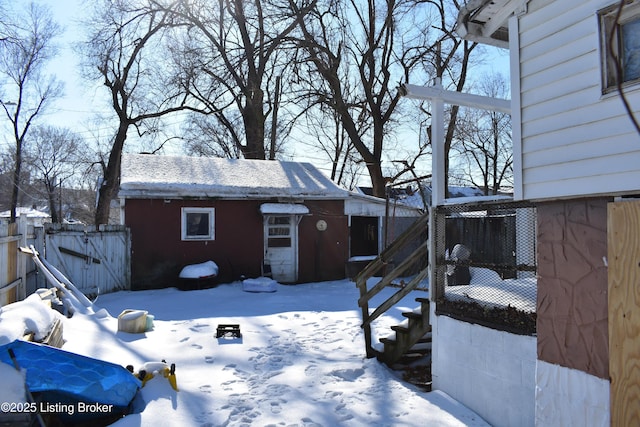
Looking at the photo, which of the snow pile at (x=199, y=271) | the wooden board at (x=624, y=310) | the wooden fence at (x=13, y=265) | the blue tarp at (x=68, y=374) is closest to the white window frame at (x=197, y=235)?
the snow pile at (x=199, y=271)

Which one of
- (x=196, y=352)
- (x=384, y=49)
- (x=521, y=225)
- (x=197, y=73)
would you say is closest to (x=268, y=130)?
(x=197, y=73)

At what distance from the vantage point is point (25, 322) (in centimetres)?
470

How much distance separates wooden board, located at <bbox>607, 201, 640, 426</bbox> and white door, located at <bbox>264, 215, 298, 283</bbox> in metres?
10.9

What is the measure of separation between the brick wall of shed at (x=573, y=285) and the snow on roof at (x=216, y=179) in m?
9.96

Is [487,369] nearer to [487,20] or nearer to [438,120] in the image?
[438,120]

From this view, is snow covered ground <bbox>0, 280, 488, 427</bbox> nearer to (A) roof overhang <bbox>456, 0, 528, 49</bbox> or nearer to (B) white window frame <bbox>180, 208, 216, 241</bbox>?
(B) white window frame <bbox>180, 208, 216, 241</bbox>

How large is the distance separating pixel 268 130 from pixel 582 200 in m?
25.4

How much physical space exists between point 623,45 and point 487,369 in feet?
9.87

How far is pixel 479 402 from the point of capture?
15.2 feet

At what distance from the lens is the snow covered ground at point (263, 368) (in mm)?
4383

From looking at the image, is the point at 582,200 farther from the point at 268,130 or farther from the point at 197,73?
the point at 268,130

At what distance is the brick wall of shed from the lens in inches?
126

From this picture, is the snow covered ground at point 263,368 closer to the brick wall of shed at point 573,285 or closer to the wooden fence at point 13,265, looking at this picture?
the wooden fence at point 13,265

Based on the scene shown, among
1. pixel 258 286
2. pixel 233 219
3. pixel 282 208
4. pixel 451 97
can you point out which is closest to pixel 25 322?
pixel 451 97
